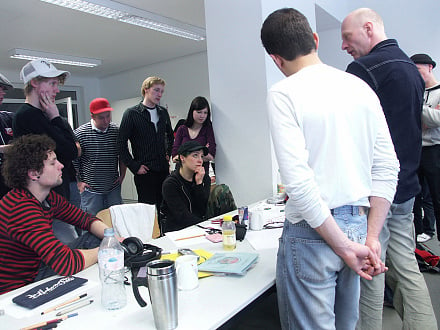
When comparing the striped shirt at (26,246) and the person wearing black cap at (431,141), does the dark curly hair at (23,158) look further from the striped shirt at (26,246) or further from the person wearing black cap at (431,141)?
the person wearing black cap at (431,141)

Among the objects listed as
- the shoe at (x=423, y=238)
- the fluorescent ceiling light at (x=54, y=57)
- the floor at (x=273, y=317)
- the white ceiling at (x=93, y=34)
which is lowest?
the floor at (x=273, y=317)

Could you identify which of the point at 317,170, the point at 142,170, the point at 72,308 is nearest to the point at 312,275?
the point at 317,170

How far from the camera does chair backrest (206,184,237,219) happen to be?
98.0 inches

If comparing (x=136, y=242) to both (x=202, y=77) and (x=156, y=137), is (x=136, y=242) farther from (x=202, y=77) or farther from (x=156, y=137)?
(x=202, y=77)

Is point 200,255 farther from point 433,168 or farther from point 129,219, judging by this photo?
point 433,168

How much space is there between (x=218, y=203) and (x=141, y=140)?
103cm

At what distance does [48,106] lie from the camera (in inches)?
88.0

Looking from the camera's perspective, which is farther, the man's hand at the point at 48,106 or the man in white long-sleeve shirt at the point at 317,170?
the man's hand at the point at 48,106

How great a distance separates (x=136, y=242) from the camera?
150 centimetres

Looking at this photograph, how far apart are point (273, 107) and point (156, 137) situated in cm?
226

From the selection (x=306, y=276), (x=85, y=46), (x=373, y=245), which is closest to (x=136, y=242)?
(x=306, y=276)

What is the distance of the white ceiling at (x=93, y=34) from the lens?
13.4 ft

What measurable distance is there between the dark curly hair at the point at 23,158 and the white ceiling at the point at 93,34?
9.18 ft

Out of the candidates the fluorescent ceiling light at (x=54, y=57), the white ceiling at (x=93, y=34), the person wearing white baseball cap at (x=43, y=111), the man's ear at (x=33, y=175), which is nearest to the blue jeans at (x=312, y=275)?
the man's ear at (x=33, y=175)
